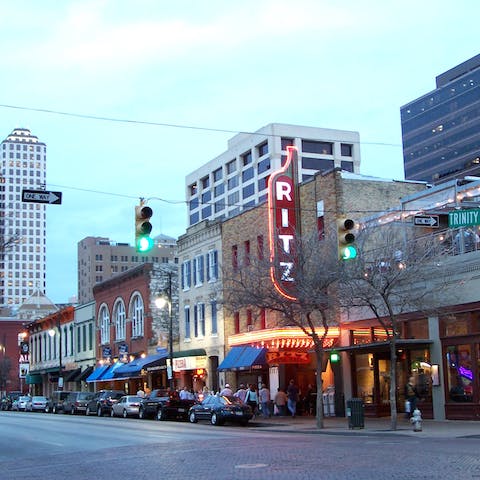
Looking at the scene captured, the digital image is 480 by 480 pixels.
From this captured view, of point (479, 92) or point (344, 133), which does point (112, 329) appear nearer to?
point (344, 133)

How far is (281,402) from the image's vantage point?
36281mm

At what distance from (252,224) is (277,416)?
1011 cm

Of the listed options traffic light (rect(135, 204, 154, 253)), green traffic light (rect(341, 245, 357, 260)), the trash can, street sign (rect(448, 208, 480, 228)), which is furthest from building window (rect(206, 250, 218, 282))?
traffic light (rect(135, 204, 154, 253))

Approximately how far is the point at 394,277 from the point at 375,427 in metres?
5.33

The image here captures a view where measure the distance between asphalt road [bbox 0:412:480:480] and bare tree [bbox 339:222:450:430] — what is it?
447 cm

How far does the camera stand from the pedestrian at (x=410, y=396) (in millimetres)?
29577

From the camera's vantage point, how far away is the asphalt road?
1402cm

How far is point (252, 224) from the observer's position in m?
→ 41.5

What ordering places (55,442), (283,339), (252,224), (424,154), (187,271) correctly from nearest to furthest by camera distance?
(55,442)
(283,339)
(252,224)
(187,271)
(424,154)

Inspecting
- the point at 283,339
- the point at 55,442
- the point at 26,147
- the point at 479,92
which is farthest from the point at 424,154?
the point at 55,442

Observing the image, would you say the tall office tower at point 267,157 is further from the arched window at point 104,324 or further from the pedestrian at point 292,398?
the pedestrian at point 292,398

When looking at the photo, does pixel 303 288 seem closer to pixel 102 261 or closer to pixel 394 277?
pixel 394 277

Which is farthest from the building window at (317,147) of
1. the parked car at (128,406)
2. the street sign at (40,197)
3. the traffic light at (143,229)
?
the street sign at (40,197)

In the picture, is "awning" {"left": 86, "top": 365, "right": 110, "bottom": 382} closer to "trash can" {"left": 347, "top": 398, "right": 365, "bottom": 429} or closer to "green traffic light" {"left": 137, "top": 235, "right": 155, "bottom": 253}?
"trash can" {"left": 347, "top": 398, "right": 365, "bottom": 429}
